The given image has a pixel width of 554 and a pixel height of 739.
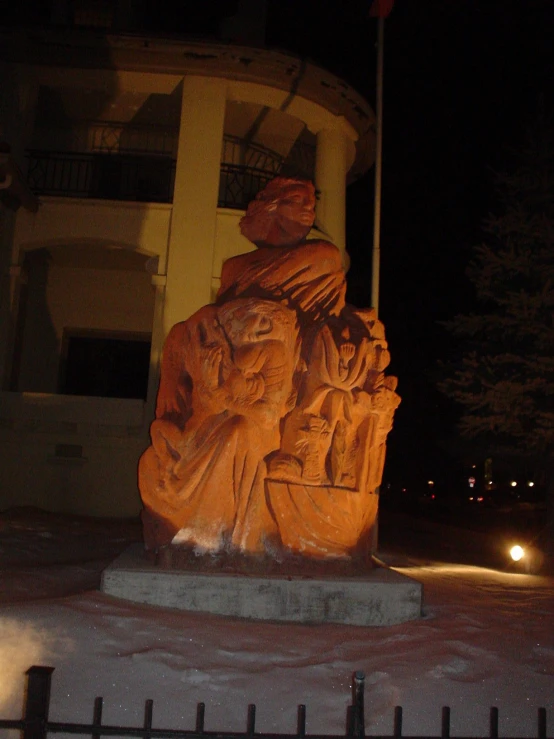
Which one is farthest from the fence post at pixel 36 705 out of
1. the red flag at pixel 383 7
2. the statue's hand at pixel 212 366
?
the red flag at pixel 383 7

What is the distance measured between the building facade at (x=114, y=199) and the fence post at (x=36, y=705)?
1089cm

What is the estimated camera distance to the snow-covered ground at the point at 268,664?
333 cm

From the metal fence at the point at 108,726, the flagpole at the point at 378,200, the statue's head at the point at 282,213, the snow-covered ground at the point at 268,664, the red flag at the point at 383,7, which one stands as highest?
the red flag at the point at 383,7

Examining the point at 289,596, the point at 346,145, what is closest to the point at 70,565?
the point at 289,596

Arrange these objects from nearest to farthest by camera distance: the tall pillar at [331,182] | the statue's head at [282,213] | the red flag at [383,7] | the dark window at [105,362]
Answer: the statue's head at [282,213], the red flag at [383,7], the tall pillar at [331,182], the dark window at [105,362]

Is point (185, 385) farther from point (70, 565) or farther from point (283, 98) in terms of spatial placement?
point (283, 98)

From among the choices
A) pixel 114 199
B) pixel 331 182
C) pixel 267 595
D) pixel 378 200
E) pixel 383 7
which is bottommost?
pixel 267 595

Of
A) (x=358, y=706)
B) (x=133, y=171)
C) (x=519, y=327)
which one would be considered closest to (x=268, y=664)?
(x=358, y=706)

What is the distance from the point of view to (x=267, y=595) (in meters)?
4.62

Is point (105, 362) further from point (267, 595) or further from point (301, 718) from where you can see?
point (301, 718)

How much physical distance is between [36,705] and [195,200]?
480 inches

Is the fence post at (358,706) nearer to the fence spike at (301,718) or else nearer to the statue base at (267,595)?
the fence spike at (301,718)

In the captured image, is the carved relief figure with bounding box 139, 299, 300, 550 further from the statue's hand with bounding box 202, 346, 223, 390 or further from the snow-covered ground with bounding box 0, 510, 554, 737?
the snow-covered ground with bounding box 0, 510, 554, 737

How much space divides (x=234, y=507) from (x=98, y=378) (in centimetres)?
1200
